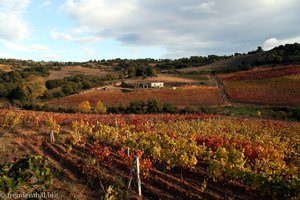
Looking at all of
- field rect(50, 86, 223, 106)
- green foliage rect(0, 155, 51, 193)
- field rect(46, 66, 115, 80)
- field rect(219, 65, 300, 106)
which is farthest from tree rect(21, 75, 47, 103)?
green foliage rect(0, 155, 51, 193)

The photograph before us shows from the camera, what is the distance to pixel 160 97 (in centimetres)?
6206

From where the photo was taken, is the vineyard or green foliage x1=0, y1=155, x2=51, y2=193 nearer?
green foliage x1=0, y1=155, x2=51, y2=193

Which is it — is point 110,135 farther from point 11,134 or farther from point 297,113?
point 297,113

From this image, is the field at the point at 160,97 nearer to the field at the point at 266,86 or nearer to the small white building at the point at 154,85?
the small white building at the point at 154,85

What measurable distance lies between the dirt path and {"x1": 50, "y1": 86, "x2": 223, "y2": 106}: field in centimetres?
85

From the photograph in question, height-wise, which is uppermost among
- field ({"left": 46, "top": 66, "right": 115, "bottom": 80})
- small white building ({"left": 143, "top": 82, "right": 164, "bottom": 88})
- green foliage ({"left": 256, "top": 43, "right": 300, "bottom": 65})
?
green foliage ({"left": 256, "top": 43, "right": 300, "bottom": 65})

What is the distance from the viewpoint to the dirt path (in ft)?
184

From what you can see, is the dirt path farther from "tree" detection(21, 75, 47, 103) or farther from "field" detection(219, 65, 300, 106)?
"tree" detection(21, 75, 47, 103)

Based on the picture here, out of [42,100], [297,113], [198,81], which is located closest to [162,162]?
[297,113]

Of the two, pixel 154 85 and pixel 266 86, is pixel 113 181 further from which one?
pixel 154 85

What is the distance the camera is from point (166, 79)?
79.9m

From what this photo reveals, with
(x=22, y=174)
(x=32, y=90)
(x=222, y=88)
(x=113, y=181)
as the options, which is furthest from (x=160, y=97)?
(x=22, y=174)

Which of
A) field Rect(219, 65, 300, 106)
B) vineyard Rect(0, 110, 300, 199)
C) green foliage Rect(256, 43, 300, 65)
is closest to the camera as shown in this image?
vineyard Rect(0, 110, 300, 199)

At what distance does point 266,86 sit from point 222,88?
900cm
